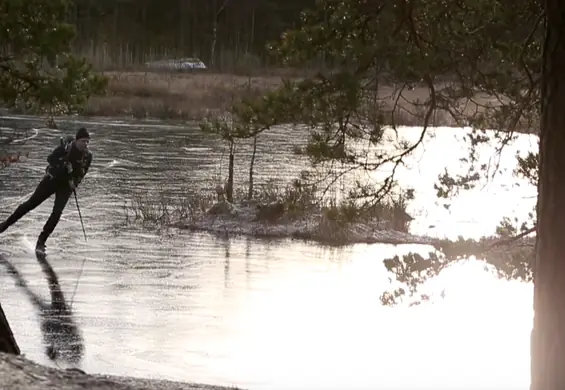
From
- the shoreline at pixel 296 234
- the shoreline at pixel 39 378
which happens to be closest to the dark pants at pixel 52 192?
the shoreline at pixel 296 234

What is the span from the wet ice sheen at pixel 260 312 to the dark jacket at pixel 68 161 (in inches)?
56.5

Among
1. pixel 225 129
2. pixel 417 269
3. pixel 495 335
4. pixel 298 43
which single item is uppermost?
pixel 298 43

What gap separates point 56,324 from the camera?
14.8m

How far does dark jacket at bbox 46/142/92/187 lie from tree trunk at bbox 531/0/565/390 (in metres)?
13.0

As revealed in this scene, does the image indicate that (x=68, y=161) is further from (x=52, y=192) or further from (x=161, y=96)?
(x=161, y=96)

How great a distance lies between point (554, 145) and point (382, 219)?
20.3 meters

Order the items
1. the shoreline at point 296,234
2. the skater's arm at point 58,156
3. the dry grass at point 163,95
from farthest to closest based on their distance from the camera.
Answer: the dry grass at point 163,95 < the shoreline at point 296,234 < the skater's arm at point 58,156

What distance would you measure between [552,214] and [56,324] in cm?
881

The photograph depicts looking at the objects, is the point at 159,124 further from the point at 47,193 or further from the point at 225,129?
the point at 225,129

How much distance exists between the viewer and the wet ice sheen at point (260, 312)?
1348 cm

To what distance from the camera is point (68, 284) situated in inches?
699

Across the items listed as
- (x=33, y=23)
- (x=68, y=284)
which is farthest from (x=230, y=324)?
(x=33, y=23)

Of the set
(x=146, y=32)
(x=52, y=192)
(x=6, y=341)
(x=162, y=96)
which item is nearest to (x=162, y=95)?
(x=162, y=96)

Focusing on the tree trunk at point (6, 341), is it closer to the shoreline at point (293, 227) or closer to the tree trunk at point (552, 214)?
the tree trunk at point (552, 214)
